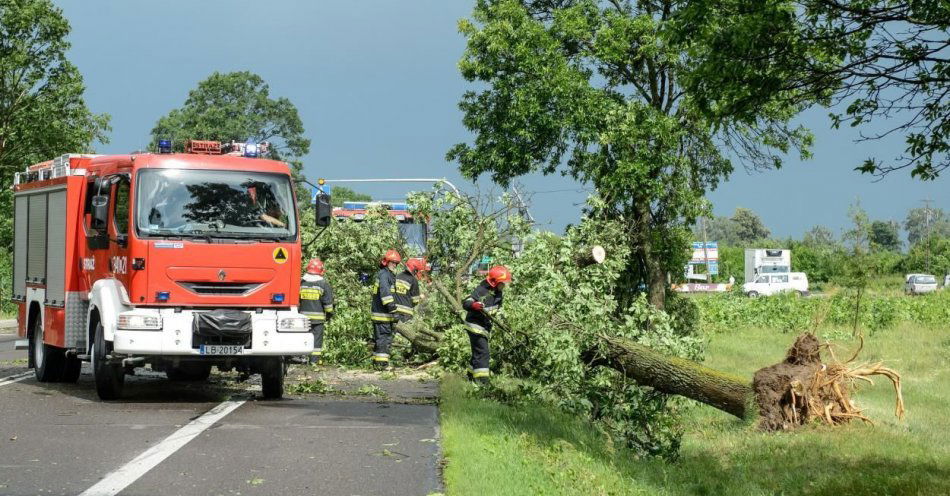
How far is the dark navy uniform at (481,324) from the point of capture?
1315 cm

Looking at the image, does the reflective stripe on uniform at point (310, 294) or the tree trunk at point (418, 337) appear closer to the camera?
the reflective stripe on uniform at point (310, 294)

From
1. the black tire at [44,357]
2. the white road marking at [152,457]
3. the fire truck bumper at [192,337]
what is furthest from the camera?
the black tire at [44,357]

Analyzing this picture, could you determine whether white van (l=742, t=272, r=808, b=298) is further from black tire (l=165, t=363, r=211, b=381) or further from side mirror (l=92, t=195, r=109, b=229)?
side mirror (l=92, t=195, r=109, b=229)

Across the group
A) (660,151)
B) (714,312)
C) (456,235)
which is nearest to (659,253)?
(660,151)

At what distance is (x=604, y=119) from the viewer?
27844 mm

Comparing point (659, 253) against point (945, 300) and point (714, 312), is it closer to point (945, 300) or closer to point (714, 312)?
point (714, 312)

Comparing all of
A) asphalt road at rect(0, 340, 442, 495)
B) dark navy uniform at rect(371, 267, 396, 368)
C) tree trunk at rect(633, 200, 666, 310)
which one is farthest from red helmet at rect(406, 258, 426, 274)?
tree trunk at rect(633, 200, 666, 310)

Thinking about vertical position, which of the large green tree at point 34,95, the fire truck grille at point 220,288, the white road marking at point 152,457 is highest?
the large green tree at point 34,95

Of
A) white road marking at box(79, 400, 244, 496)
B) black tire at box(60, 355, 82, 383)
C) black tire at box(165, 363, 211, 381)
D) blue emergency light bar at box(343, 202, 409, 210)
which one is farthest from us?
blue emergency light bar at box(343, 202, 409, 210)

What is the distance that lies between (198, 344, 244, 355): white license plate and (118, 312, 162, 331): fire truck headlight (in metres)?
0.54

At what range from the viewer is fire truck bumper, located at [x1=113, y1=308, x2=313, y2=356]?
37.6 feet

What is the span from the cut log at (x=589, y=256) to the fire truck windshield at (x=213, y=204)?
206 inches

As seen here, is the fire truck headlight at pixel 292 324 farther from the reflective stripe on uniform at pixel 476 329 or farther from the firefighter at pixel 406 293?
the firefighter at pixel 406 293

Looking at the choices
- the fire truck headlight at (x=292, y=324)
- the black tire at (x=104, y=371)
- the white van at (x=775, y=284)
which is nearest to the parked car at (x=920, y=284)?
the white van at (x=775, y=284)
